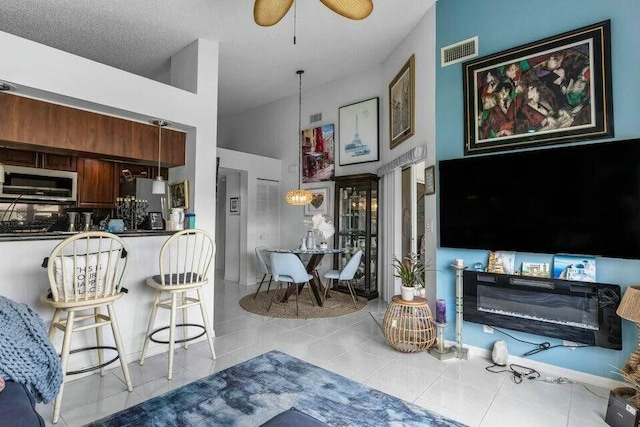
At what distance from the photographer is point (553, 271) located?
8.93 feet

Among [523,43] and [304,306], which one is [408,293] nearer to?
[304,306]

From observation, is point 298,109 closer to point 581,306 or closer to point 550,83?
point 550,83

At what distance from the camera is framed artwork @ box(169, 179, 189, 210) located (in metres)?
3.67

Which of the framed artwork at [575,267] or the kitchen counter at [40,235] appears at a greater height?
the kitchen counter at [40,235]

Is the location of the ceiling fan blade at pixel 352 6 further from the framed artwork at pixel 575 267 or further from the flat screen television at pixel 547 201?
the framed artwork at pixel 575 267

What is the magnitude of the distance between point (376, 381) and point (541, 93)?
9.01 feet

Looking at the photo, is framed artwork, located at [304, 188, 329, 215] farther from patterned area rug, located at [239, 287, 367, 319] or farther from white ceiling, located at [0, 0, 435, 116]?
white ceiling, located at [0, 0, 435, 116]

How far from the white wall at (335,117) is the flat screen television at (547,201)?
352 millimetres

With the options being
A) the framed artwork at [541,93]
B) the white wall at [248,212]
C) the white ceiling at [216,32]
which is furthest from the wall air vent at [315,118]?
the framed artwork at [541,93]

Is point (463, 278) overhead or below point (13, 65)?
below

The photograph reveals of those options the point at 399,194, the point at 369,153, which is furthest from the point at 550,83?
the point at 369,153

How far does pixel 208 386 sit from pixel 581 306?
296 centimetres

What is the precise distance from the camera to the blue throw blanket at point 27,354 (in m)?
1.53

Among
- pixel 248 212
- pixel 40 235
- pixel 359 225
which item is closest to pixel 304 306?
pixel 359 225
